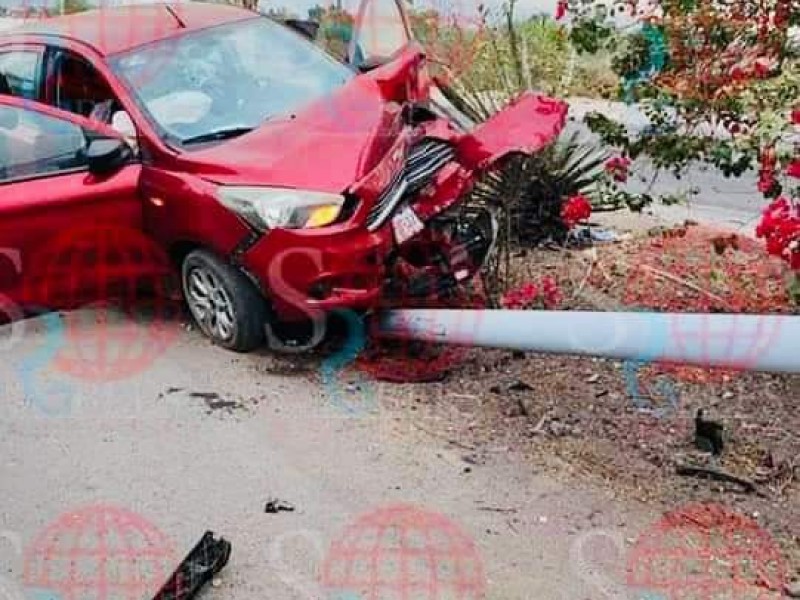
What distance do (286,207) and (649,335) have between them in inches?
81.8

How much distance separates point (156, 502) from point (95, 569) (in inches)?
19.3

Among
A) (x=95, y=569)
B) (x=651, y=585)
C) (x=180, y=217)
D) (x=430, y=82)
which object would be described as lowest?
(x=95, y=569)

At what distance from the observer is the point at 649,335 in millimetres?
3877

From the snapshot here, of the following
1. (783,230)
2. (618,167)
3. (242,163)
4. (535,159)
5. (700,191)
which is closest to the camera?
(783,230)

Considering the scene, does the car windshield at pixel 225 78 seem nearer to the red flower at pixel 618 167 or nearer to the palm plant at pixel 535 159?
the palm plant at pixel 535 159

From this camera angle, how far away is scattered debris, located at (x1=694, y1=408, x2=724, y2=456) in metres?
4.45

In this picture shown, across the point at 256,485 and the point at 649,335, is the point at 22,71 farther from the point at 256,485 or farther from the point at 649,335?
the point at 649,335

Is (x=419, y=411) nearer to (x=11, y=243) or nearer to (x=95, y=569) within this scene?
(x=95, y=569)

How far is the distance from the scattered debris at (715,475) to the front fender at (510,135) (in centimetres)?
199

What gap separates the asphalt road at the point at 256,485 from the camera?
3637mm

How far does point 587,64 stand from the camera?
6.66m

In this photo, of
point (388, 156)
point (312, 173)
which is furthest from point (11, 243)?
point (388, 156)

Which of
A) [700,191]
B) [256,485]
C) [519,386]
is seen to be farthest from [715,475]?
[700,191]

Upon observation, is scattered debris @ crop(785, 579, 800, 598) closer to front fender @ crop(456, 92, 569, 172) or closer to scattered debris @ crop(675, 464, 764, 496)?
scattered debris @ crop(675, 464, 764, 496)
